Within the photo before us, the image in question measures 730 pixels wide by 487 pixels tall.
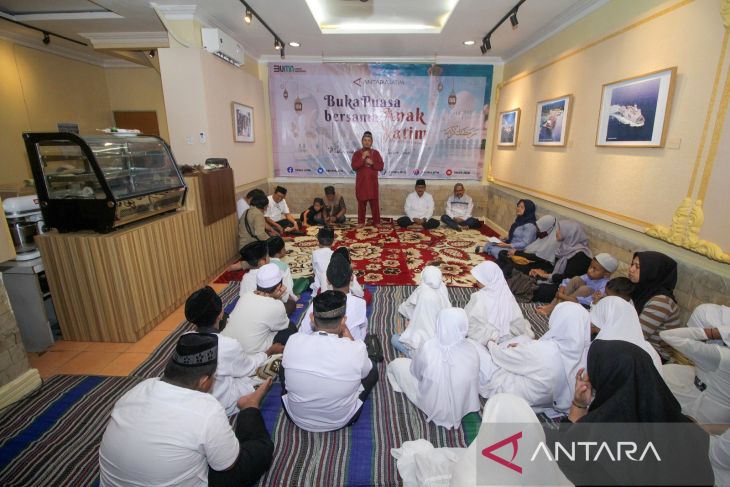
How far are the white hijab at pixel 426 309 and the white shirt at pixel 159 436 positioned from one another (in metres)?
1.50

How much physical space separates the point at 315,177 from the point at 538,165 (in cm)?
415

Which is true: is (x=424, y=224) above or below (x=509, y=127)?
below

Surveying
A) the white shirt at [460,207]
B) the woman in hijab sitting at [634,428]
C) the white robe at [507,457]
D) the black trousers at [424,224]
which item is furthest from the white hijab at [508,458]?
the white shirt at [460,207]

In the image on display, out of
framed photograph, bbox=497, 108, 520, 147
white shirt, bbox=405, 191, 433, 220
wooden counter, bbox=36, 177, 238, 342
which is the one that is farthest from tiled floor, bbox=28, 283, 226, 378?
framed photograph, bbox=497, 108, 520, 147

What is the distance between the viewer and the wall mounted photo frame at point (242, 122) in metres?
5.42

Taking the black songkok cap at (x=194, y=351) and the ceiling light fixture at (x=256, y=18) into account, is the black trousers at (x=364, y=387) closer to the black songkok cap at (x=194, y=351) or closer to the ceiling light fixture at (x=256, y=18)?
the black songkok cap at (x=194, y=351)

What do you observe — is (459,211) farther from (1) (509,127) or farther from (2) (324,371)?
(2) (324,371)

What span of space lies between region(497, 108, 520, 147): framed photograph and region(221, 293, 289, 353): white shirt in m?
5.12

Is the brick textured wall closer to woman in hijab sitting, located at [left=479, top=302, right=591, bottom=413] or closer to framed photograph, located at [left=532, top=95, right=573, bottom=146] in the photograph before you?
woman in hijab sitting, located at [left=479, top=302, right=591, bottom=413]

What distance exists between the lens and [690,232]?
266 centimetres

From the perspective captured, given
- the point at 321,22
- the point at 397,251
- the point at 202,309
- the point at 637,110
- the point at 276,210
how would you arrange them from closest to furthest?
the point at 202,309 → the point at 637,110 → the point at 397,251 → the point at 321,22 → the point at 276,210

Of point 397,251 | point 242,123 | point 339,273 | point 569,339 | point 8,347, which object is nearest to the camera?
point 569,339

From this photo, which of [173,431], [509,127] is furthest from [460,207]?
[173,431]

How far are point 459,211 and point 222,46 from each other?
4.72 meters
